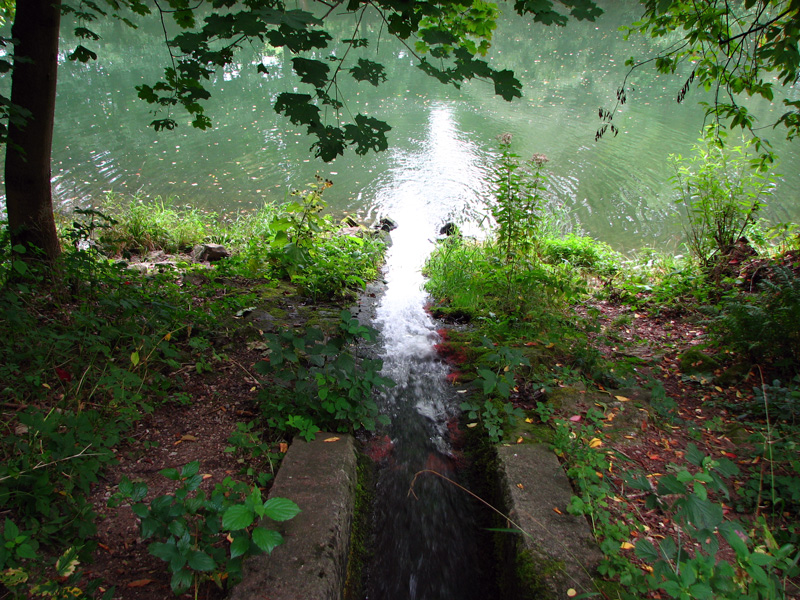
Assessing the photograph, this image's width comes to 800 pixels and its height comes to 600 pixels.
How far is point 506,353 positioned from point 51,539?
96.0 inches

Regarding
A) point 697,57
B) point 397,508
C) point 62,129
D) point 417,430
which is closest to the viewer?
point 397,508

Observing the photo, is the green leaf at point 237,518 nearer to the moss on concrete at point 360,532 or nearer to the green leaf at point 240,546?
the green leaf at point 240,546

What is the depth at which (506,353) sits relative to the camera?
111 inches

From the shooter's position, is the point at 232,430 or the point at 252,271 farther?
the point at 252,271

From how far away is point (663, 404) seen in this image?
9.03 feet

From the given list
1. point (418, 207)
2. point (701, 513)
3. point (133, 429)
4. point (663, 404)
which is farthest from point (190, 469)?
point (418, 207)

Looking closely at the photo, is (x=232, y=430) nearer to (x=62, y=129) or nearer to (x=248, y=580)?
(x=248, y=580)

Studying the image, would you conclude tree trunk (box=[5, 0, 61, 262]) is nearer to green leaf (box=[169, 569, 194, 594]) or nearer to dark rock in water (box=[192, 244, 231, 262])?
dark rock in water (box=[192, 244, 231, 262])

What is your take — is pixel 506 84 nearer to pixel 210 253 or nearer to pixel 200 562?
pixel 200 562

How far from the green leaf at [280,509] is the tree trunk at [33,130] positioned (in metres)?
2.90

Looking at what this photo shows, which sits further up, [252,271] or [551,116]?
[551,116]

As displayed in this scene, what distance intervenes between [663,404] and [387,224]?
6616 mm

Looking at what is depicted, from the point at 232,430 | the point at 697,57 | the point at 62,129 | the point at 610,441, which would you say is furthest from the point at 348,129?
the point at 62,129

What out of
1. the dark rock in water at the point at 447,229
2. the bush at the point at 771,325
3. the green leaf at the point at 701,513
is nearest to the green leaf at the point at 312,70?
the green leaf at the point at 701,513
